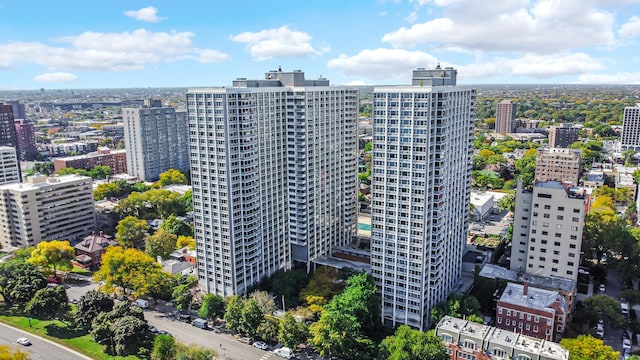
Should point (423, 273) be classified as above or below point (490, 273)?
above

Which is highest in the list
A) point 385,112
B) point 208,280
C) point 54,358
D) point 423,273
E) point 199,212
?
point 385,112

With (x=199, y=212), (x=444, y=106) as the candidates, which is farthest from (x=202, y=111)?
(x=444, y=106)

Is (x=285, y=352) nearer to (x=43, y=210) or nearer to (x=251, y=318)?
(x=251, y=318)

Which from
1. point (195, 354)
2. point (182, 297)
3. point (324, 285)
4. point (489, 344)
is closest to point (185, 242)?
point (182, 297)

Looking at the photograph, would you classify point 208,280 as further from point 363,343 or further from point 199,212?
point 363,343

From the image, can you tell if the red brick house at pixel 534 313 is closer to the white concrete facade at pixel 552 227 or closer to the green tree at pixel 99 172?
the white concrete facade at pixel 552 227

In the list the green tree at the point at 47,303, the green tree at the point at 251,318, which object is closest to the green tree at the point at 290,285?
the green tree at the point at 251,318
